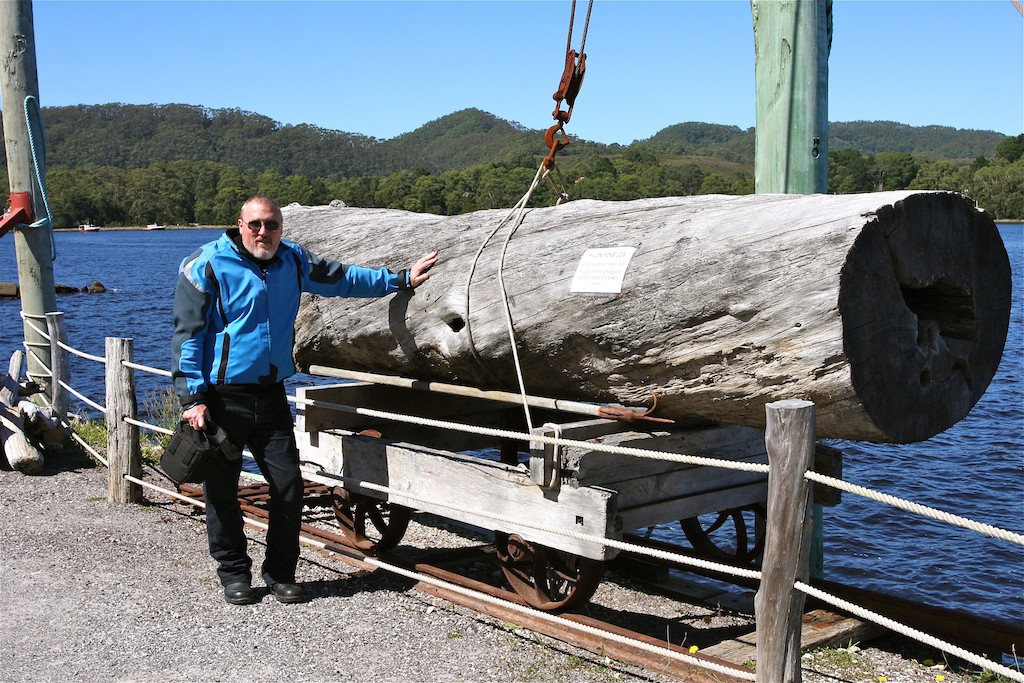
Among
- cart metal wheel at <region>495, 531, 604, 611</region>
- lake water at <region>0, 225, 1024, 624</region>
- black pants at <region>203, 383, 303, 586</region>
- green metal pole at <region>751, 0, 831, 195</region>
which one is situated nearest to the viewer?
cart metal wheel at <region>495, 531, 604, 611</region>

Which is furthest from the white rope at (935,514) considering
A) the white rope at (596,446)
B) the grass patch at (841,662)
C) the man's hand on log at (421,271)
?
the man's hand on log at (421,271)

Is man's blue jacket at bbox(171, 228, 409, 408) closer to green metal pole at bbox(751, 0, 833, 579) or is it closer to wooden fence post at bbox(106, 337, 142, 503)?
wooden fence post at bbox(106, 337, 142, 503)

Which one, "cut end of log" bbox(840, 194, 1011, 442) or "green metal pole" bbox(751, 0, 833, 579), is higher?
"green metal pole" bbox(751, 0, 833, 579)

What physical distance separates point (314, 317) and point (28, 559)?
227 centimetres

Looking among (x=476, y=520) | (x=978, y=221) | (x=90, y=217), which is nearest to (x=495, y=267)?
(x=476, y=520)

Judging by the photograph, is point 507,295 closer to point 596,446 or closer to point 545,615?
point 596,446

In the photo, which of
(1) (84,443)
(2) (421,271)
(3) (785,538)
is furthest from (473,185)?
(3) (785,538)

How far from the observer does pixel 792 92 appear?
583cm

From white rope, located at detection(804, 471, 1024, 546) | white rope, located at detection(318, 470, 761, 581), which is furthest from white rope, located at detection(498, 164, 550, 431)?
white rope, located at detection(804, 471, 1024, 546)

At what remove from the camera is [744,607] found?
6.12 metres

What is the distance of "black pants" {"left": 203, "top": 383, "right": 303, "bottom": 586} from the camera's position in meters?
5.21

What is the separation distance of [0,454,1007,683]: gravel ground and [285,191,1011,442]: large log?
1.26 m

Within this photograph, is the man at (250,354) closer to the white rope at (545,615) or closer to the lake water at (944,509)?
the white rope at (545,615)

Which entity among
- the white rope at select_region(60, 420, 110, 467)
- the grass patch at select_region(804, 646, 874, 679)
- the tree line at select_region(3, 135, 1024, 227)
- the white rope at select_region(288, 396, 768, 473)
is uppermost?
the tree line at select_region(3, 135, 1024, 227)
